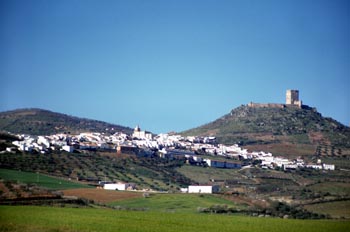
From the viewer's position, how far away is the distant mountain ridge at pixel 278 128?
124375mm

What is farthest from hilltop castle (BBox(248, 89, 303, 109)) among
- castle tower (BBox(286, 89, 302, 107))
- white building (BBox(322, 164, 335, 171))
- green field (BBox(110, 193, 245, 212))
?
green field (BBox(110, 193, 245, 212))

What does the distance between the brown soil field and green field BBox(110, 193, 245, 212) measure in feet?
4.54

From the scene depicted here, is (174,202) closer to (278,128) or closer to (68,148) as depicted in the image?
(68,148)

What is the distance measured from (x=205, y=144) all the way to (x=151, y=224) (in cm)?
9566

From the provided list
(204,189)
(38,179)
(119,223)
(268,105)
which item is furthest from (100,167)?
(268,105)

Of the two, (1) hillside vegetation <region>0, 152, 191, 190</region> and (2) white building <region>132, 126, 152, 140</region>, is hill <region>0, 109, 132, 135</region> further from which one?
(1) hillside vegetation <region>0, 152, 191, 190</region>

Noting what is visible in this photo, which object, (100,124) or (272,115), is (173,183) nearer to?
(272,115)

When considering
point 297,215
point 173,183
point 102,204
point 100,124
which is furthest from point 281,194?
point 100,124

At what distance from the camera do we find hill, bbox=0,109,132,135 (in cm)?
14062

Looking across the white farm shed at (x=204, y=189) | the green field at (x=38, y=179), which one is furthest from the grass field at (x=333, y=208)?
the green field at (x=38, y=179)

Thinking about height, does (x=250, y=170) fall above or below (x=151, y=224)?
above

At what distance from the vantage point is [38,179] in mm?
64750

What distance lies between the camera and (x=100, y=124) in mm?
187000

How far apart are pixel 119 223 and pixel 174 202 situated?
22.9 metres
